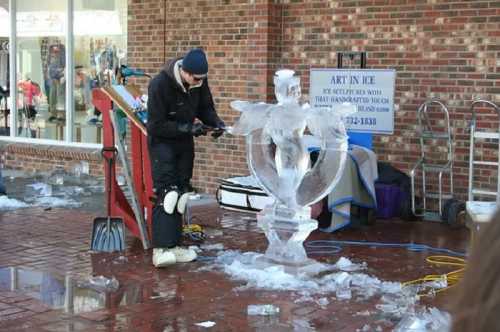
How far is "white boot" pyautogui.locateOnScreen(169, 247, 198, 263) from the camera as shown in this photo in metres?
5.86

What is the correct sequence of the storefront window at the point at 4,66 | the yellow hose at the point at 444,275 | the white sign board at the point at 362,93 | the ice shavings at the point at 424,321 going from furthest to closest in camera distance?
1. the storefront window at the point at 4,66
2. the white sign board at the point at 362,93
3. the yellow hose at the point at 444,275
4. the ice shavings at the point at 424,321

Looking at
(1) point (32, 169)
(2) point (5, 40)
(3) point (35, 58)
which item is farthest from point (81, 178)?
(2) point (5, 40)

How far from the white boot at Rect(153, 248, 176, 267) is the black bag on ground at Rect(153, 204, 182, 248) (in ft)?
0.22

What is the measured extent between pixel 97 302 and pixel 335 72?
4.19 meters

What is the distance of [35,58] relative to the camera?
11.7 meters

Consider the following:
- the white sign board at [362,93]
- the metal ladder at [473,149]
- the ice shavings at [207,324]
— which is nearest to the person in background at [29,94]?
the white sign board at [362,93]

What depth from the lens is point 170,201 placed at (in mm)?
5742

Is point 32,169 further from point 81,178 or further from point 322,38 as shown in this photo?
point 322,38

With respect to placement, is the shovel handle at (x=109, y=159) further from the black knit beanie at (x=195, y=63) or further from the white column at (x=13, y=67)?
the white column at (x=13, y=67)

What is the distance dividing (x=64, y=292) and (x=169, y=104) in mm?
1662

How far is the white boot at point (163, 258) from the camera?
566cm

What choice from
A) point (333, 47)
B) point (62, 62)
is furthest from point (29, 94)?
point (333, 47)

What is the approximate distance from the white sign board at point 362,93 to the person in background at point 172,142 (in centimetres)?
243

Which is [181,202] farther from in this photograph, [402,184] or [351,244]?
[402,184]
